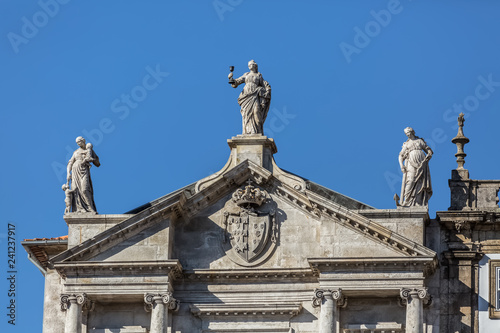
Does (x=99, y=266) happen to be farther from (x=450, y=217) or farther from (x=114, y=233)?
(x=450, y=217)

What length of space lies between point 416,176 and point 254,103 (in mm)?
4868

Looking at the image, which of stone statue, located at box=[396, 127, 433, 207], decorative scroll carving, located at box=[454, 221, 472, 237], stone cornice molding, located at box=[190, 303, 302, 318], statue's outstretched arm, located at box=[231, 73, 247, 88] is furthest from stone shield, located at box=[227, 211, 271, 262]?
decorative scroll carving, located at box=[454, 221, 472, 237]

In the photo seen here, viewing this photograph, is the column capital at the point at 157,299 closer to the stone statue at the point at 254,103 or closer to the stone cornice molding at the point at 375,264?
the stone cornice molding at the point at 375,264

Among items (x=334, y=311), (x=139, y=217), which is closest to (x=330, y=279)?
(x=334, y=311)

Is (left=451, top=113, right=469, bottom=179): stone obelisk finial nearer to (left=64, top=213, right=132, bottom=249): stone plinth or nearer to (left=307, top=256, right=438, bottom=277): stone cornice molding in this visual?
(left=307, top=256, right=438, bottom=277): stone cornice molding

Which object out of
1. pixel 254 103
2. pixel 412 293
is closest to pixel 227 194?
pixel 254 103

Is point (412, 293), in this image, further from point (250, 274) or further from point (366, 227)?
point (250, 274)

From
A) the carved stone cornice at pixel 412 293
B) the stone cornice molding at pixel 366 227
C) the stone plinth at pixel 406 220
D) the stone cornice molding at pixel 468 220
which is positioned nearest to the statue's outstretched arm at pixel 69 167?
the stone cornice molding at pixel 366 227

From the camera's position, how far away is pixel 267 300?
2178 inches

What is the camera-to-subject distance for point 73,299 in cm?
5488

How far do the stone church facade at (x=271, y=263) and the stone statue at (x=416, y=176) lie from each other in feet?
1.60

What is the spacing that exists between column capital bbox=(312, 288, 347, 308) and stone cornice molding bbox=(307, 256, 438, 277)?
1.76ft

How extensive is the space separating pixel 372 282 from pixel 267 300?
2929mm

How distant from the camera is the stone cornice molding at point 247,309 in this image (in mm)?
55094
